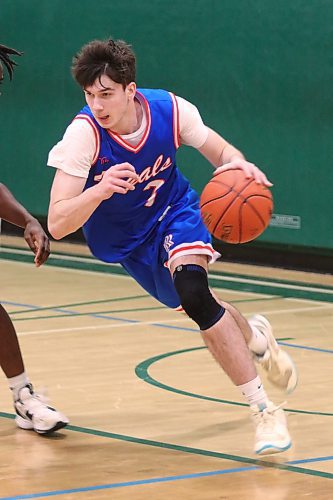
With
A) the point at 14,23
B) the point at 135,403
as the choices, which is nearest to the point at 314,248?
the point at 14,23

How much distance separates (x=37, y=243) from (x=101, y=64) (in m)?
0.77

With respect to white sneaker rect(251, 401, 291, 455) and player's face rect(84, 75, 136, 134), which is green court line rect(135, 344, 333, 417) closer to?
white sneaker rect(251, 401, 291, 455)

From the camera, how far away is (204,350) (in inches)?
299

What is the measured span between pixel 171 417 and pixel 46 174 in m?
6.97

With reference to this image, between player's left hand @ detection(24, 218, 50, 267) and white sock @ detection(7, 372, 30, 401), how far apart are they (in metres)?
0.61

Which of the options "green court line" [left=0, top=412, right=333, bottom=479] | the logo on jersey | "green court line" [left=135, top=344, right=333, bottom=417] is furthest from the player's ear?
"green court line" [left=135, top=344, right=333, bottom=417]

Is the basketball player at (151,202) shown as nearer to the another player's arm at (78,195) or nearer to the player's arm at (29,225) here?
the another player's arm at (78,195)

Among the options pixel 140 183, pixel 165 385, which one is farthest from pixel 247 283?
pixel 140 183

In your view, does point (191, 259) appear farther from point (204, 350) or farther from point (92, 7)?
point (92, 7)

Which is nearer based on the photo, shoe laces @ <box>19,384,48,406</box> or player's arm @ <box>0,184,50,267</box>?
player's arm @ <box>0,184,50,267</box>

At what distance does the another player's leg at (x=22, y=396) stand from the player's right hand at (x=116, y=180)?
924 mm

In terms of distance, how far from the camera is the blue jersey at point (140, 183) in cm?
552

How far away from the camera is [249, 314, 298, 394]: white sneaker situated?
587cm

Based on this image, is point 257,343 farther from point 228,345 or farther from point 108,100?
point 108,100
